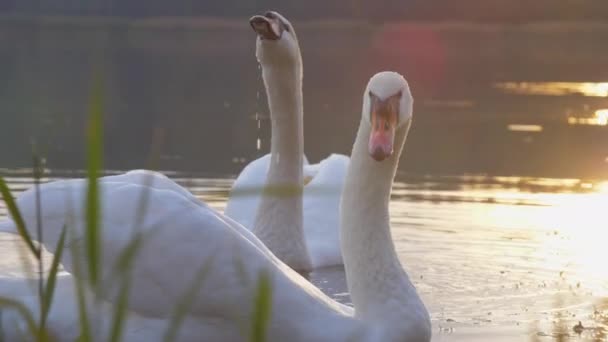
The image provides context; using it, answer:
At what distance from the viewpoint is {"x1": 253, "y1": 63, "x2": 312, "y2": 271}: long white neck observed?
8555 millimetres

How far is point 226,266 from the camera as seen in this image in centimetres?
536

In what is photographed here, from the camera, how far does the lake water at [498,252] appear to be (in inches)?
282

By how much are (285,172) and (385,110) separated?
3.25m

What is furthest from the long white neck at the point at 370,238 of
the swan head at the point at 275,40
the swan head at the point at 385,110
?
the swan head at the point at 275,40

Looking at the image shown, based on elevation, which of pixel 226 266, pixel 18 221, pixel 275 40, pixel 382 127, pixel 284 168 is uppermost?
pixel 275 40

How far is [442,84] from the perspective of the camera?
96.0 ft

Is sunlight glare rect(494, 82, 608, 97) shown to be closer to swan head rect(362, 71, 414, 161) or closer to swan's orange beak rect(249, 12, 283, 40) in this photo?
swan's orange beak rect(249, 12, 283, 40)

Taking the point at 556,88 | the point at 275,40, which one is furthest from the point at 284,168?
the point at 556,88

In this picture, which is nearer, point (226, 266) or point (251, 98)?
point (226, 266)

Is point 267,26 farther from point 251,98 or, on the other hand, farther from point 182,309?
point 251,98

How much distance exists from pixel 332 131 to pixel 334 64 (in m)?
17.6

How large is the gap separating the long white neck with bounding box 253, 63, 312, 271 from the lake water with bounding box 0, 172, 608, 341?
254 millimetres

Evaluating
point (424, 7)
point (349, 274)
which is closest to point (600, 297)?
point (349, 274)

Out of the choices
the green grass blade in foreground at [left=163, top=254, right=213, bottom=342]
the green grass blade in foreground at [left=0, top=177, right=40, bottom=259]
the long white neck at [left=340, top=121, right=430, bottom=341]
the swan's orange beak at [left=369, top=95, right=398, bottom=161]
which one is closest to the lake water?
the long white neck at [left=340, top=121, right=430, bottom=341]
